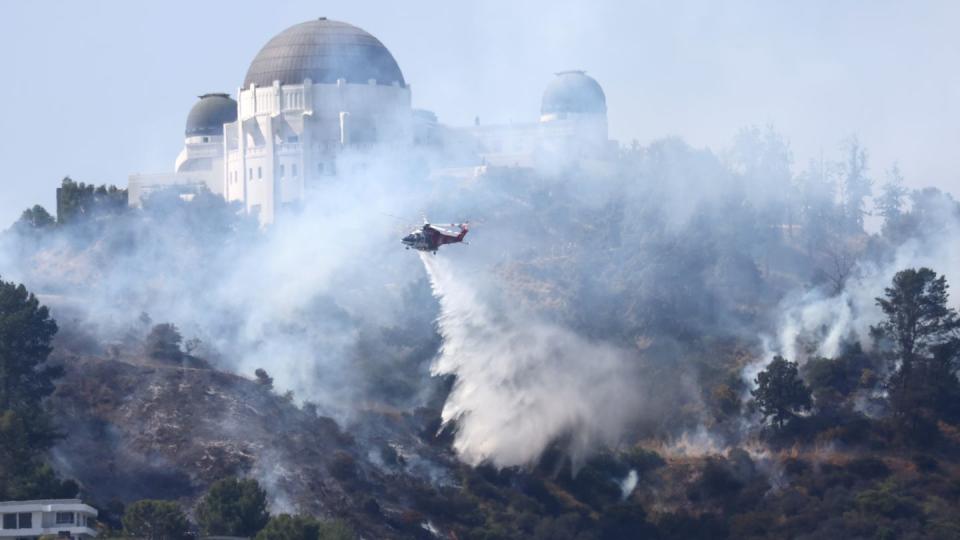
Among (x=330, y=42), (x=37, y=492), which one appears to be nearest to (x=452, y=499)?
(x=37, y=492)

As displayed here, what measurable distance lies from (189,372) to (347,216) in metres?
29.1

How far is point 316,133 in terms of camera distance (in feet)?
629

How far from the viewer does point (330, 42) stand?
19662 cm

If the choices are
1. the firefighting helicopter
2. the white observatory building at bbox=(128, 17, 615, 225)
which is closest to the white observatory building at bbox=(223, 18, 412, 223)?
the white observatory building at bbox=(128, 17, 615, 225)

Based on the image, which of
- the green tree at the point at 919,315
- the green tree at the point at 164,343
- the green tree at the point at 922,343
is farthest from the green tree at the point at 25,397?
the green tree at the point at 919,315

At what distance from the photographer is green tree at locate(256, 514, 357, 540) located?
137000mm

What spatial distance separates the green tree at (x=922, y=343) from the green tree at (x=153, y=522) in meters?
47.3

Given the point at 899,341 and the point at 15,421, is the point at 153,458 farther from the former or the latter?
the point at 899,341

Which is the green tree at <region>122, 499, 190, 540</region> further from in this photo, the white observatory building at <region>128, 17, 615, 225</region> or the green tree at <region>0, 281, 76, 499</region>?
the white observatory building at <region>128, 17, 615, 225</region>

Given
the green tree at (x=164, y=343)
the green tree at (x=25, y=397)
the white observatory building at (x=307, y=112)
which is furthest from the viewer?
the white observatory building at (x=307, y=112)

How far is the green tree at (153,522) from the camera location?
138625 mm

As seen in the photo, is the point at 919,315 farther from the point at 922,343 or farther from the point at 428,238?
the point at 428,238

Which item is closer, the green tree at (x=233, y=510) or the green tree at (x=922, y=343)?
the green tree at (x=233, y=510)

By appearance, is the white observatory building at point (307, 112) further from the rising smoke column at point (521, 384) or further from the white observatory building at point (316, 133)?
the rising smoke column at point (521, 384)
